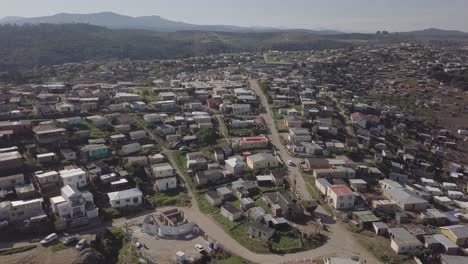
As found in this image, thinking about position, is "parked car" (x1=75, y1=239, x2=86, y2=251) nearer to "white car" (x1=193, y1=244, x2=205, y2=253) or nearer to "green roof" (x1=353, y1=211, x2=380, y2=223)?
"white car" (x1=193, y1=244, x2=205, y2=253)

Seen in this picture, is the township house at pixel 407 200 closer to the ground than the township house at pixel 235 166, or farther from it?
closer to the ground

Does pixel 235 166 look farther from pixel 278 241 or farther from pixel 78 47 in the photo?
pixel 78 47

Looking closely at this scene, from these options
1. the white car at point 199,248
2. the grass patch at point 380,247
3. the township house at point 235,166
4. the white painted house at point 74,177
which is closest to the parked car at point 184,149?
the township house at point 235,166

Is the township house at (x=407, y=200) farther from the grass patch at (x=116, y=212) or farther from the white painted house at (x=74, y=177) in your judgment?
the white painted house at (x=74, y=177)

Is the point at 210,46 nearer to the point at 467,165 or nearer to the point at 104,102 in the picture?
the point at 104,102

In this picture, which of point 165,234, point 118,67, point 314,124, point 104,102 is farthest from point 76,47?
point 165,234

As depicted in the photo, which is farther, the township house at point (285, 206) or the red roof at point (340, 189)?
the red roof at point (340, 189)
